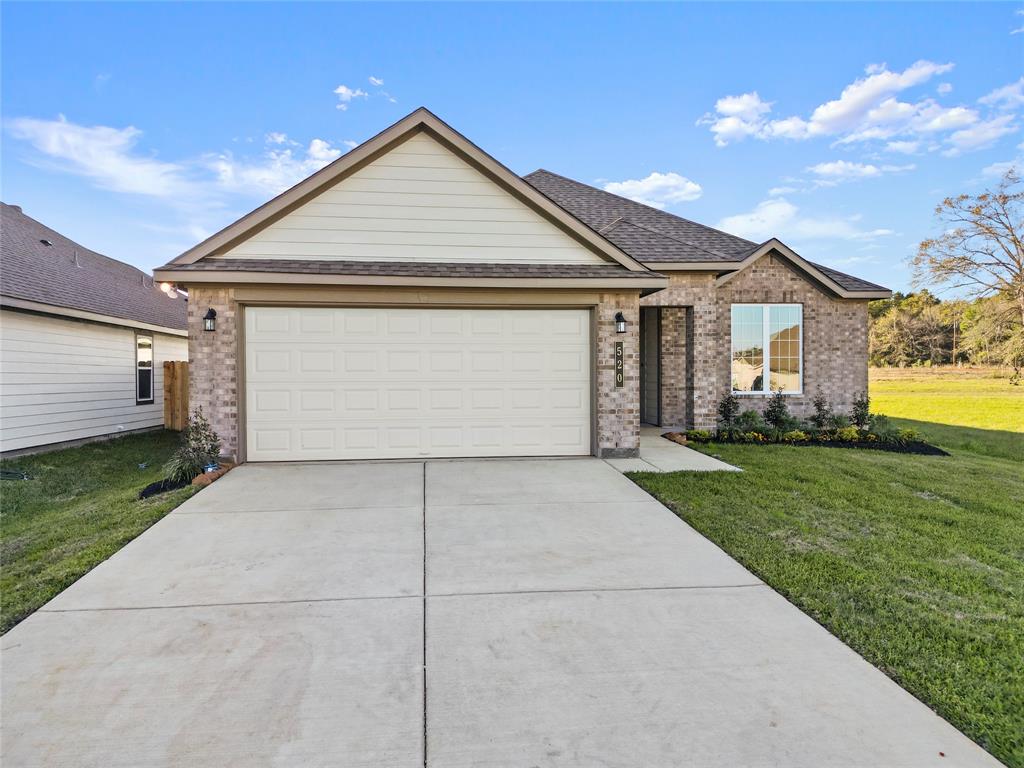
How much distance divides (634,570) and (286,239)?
6.97m

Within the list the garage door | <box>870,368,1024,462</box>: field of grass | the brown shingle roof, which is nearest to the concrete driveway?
the garage door

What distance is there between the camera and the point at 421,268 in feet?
26.0

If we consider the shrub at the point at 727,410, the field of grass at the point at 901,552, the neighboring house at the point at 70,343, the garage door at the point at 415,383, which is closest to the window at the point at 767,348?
the shrub at the point at 727,410

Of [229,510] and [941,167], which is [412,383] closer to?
[229,510]

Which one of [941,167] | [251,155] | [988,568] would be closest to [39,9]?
[251,155]

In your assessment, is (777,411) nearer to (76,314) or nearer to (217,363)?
(217,363)

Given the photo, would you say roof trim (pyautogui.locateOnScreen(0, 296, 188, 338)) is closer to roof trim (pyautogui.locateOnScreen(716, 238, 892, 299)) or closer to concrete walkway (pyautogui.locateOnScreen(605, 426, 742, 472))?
concrete walkway (pyautogui.locateOnScreen(605, 426, 742, 472))

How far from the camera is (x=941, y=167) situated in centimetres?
1858

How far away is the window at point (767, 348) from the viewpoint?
466 inches

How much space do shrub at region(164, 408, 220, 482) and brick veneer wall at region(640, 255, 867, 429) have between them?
355 inches

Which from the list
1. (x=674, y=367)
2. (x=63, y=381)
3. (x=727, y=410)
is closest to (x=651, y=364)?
(x=674, y=367)

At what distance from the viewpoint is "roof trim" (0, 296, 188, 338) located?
353 inches

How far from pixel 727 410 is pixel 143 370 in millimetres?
14649

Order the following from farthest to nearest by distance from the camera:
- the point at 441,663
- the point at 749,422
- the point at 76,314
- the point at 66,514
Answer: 1. the point at 749,422
2. the point at 76,314
3. the point at 66,514
4. the point at 441,663
